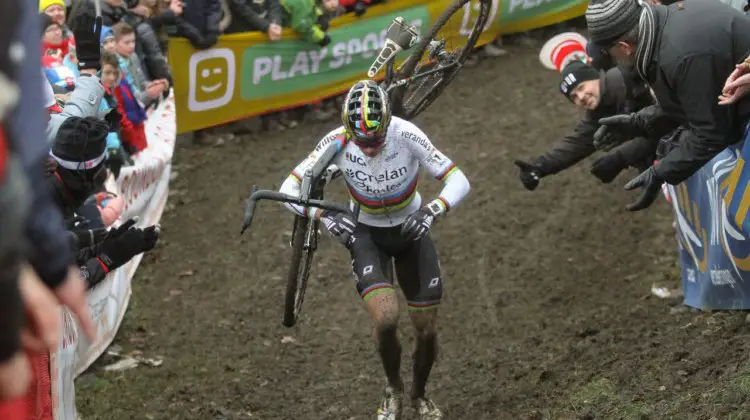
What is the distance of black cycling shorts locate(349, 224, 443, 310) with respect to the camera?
7.74m

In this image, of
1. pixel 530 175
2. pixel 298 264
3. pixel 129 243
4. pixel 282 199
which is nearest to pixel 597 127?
pixel 530 175

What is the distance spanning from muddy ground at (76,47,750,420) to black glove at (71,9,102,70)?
8.85 feet

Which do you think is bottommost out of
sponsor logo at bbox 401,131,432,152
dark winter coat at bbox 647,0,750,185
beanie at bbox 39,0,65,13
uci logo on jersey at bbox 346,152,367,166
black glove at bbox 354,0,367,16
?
black glove at bbox 354,0,367,16

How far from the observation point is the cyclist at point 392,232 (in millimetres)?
7617

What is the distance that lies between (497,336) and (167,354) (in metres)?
2.97

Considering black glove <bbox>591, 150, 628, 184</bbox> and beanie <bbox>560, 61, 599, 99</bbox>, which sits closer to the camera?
black glove <bbox>591, 150, 628, 184</bbox>

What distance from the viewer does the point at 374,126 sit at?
7332 mm

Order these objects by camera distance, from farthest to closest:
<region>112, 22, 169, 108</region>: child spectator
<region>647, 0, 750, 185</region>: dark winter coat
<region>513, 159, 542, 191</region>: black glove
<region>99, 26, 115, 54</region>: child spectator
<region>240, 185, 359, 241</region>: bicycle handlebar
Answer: <region>112, 22, 169, 108</region>: child spectator
<region>99, 26, 115, 54</region>: child spectator
<region>513, 159, 542, 191</region>: black glove
<region>240, 185, 359, 241</region>: bicycle handlebar
<region>647, 0, 750, 185</region>: dark winter coat

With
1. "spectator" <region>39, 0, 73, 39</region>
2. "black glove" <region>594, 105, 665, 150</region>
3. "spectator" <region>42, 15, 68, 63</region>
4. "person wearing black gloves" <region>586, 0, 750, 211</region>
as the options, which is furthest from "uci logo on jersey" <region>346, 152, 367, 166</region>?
"spectator" <region>39, 0, 73, 39</region>

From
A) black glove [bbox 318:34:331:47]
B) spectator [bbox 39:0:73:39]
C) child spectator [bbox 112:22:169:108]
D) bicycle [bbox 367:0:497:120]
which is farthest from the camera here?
black glove [bbox 318:34:331:47]

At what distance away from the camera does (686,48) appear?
20.9ft

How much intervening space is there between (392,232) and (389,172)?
1.55ft

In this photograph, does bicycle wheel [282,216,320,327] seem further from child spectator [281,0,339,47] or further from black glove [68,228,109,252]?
child spectator [281,0,339,47]

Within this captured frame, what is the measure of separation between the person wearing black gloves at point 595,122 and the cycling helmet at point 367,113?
2168 millimetres
